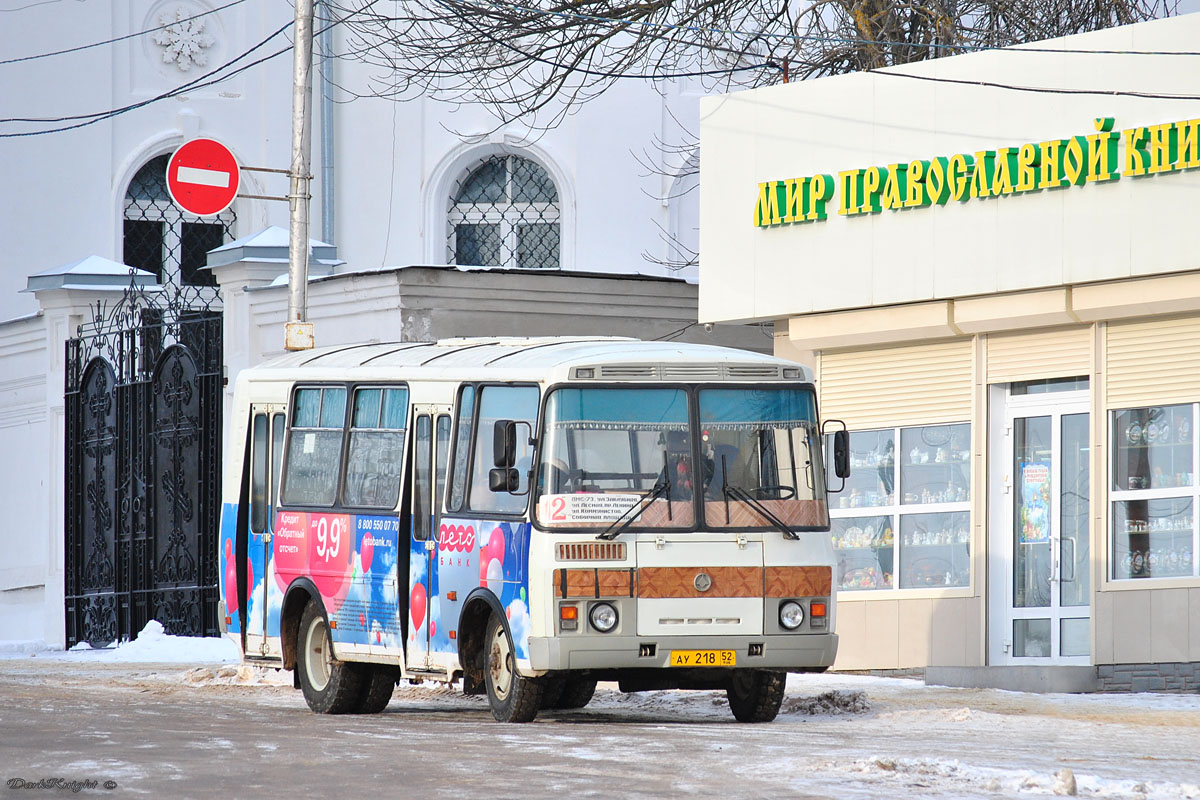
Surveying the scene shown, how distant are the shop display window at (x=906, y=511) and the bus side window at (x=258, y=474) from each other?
19.0 ft

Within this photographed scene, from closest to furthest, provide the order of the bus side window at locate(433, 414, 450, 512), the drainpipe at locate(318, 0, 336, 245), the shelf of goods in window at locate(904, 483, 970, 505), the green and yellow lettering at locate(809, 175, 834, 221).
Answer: the bus side window at locate(433, 414, 450, 512) → the shelf of goods in window at locate(904, 483, 970, 505) → the green and yellow lettering at locate(809, 175, 834, 221) → the drainpipe at locate(318, 0, 336, 245)

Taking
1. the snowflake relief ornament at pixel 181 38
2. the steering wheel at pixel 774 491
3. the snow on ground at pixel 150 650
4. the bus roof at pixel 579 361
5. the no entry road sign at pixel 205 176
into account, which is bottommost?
the snow on ground at pixel 150 650

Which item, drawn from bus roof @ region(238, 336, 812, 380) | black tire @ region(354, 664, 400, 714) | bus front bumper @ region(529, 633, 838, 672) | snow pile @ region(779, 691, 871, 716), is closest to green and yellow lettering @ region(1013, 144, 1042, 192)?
bus roof @ region(238, 336, 812, 380)

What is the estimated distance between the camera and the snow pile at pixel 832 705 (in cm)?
1514

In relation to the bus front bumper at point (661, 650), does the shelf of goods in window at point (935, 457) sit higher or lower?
higher

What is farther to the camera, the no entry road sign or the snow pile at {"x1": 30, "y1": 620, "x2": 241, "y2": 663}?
the snow pile at {"x1": 30, "y1": 620, "x2": 241, "y2": 663}

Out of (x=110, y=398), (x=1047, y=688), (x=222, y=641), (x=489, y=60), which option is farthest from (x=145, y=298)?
(x=1047, y=688)

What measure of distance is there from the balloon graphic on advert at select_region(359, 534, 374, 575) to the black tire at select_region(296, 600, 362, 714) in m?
0.70

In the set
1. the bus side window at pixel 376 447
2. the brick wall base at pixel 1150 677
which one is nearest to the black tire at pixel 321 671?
the bus side window at pixel 376 447

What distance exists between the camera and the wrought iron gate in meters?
24.2

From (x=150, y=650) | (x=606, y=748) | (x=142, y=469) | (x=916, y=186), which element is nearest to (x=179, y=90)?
(x=142, y=469)

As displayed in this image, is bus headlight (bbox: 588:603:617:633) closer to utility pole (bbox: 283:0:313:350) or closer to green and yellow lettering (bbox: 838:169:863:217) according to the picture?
green and yellow lettering (bbox: 838:169:863:217)

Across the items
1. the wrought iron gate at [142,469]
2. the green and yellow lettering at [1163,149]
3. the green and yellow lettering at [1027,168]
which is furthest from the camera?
the wrought iron gate at [142,469]

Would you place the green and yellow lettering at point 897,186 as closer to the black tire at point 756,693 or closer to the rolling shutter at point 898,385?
the rolling shutter at point 898,385
